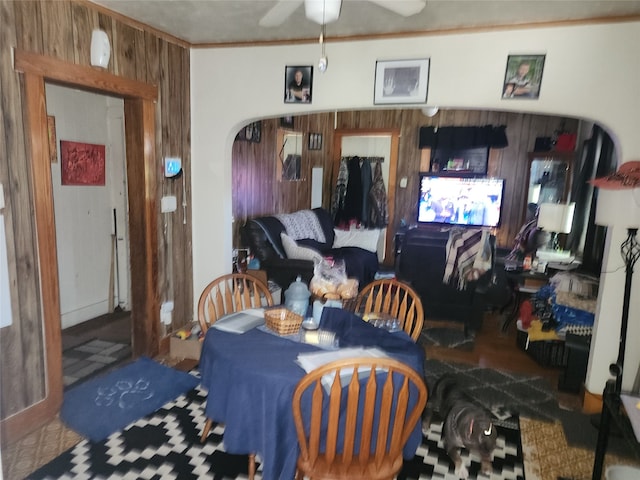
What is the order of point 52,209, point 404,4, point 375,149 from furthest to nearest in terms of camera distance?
point 375,149
point 52,209
point 404,4

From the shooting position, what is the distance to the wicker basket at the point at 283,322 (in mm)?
2002

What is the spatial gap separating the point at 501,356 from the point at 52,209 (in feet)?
11.3

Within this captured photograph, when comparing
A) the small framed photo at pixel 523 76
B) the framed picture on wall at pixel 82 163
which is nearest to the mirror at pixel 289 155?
the framed picture on wall at pixel 82 163

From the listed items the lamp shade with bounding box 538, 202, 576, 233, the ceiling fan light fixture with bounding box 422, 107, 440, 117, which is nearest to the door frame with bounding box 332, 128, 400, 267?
the ceiling fan light fixture with bounding box 422, 107, 440, 117

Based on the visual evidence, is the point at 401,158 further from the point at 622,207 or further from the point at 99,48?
the point at 99,48

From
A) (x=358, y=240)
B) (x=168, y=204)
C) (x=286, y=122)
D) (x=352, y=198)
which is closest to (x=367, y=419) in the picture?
(x=168, y=204)

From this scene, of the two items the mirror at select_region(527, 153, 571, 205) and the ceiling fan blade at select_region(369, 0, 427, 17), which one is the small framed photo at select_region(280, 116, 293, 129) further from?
the ceiling fan blade at select_region(369, 0, 427, 17)

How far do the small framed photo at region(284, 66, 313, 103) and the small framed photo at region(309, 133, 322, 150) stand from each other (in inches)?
117

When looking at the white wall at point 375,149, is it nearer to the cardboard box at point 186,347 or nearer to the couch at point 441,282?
the couch at point 441,282

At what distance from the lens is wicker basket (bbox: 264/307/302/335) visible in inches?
78.8

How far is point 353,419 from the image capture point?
150 centimetres

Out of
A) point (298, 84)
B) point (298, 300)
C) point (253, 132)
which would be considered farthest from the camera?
point (253, 132)

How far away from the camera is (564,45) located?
2523mm

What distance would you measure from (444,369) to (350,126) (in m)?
4.50
